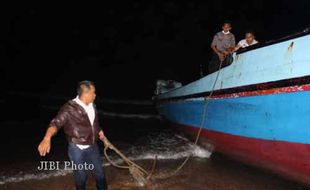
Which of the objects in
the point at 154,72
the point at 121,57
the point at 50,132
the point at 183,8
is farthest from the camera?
the point at 183,8

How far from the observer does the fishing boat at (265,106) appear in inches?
209

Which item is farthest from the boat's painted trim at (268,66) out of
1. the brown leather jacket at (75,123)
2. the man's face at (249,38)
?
the brown leather jacket at (75,123)

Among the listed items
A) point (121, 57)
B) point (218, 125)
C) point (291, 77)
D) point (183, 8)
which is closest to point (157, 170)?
point (218, 125)

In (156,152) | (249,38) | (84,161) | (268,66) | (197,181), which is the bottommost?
(197,181)

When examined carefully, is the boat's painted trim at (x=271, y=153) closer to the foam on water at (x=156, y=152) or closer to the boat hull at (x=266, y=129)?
the boat hull at (x=266, y=129)

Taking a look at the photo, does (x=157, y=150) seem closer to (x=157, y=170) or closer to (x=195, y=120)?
(x=195, y=120)

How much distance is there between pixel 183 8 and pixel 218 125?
108ft

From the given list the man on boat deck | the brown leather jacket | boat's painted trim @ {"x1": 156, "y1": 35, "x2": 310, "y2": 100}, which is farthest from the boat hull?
the brown leather jacket

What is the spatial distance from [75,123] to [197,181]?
2876mm

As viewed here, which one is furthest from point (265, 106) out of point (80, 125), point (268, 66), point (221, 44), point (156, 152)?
point (156, 152)

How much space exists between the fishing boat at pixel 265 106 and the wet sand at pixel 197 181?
26 centimetres

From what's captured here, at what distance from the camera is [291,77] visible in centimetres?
539

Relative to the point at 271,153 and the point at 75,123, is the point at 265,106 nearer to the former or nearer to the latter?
the point at 271,153

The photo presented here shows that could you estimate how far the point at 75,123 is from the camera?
14.4ft
